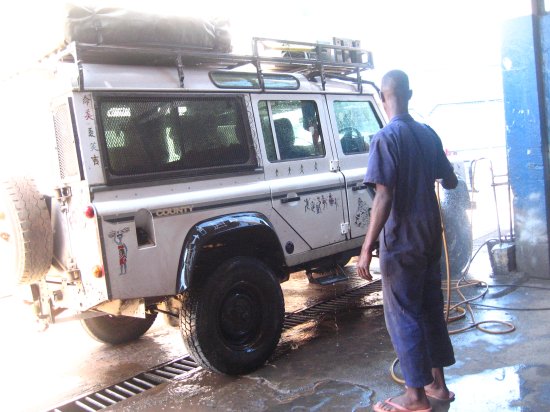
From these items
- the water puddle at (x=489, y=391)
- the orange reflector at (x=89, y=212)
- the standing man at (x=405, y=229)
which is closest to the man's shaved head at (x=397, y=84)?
the standing man at (x=405, y=229)

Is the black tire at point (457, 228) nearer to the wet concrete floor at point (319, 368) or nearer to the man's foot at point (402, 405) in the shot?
the wet concrete floor at point (319, 368)

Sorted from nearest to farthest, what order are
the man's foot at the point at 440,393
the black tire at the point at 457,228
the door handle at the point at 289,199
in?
1. the man's foot at the point at 440,393
2. the door handle at the point at 289,199
3. the black tire at the point at 457,228

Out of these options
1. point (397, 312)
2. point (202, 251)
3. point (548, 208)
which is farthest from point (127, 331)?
point (548, 208)

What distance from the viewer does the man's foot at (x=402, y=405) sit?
3.09 meters

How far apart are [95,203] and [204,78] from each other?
4.60ft

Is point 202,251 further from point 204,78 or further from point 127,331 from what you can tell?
point 127,331

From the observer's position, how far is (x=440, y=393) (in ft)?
10.7

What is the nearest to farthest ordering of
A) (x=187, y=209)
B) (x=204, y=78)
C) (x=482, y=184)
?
(x=187, y=209), (x=204, y=78), (x=482, y=184)

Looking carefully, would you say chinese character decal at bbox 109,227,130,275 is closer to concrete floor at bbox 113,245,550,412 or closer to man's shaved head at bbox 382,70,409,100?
concrete floor at bbox 113,245,550,412

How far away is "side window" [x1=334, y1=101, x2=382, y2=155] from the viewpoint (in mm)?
5238

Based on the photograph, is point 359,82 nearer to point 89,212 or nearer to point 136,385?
point 89,212

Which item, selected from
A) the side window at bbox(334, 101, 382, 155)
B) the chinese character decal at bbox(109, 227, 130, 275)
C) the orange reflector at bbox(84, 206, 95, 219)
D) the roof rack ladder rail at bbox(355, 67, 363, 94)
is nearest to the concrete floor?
the chinese character decal at bbox(109, 227, 130, 275)

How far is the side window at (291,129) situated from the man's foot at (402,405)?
2.17 meters

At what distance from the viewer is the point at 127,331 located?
520cm
